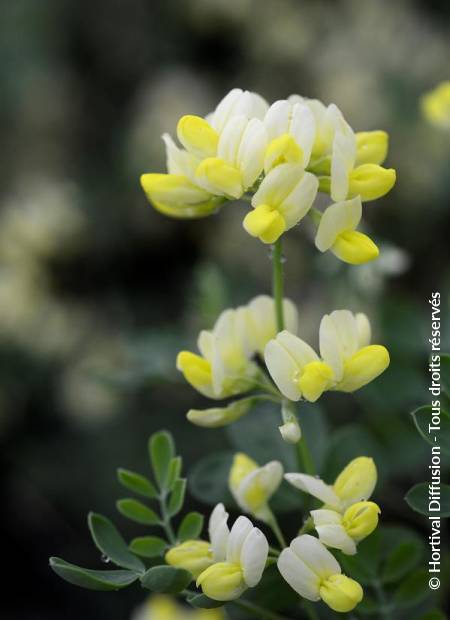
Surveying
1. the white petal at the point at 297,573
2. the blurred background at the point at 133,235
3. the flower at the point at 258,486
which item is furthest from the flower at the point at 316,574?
the blurred background at the point at 133,235

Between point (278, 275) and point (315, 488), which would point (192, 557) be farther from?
point (278, 275)

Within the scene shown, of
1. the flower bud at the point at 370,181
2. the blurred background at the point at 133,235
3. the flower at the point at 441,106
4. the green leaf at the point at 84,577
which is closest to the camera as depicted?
the green leaf at the point at 84,577

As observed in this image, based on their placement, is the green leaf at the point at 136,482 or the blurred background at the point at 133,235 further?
the blurred background at the point at 133,235

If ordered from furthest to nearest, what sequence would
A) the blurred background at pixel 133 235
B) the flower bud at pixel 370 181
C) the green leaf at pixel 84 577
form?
the blurred background at pixel 133 235 < the flower bud at pixel 370 181 < the green leaf at pixel 84 577

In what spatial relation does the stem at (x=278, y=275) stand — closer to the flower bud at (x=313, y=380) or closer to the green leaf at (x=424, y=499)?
the flower bud at (x=313, y=380)

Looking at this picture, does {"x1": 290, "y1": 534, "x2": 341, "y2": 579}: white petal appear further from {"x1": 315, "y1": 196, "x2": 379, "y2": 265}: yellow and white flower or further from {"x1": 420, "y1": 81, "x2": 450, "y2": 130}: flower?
{"x1": 420, "y1": 81, "x2": 450, "y2": 130}: flower

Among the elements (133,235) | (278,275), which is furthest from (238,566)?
(133,235)

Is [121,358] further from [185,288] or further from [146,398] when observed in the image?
[185,288]
